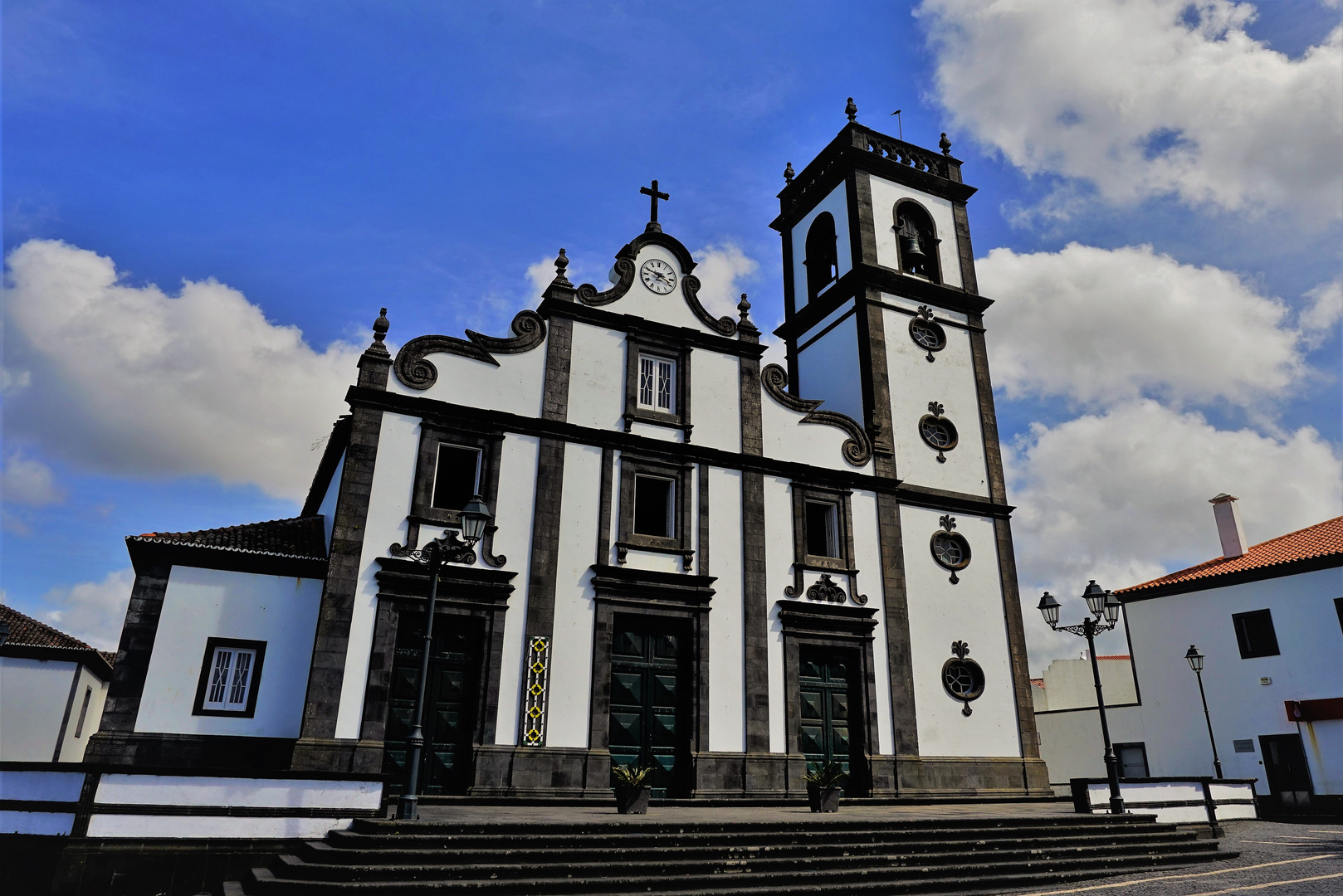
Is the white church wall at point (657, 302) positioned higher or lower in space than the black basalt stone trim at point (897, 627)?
higher

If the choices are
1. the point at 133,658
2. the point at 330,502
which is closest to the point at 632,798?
the point at 133,658

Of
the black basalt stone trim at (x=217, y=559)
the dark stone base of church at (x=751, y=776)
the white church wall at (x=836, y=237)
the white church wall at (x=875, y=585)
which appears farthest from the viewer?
the white church wall at (x=836, y=237)

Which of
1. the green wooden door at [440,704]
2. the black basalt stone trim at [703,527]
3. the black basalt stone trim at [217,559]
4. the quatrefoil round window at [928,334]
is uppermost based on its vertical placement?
the quatrefoil round window at [928,334]

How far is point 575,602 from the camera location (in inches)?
659

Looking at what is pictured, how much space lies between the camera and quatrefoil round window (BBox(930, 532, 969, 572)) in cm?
2081

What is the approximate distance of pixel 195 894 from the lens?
974cm

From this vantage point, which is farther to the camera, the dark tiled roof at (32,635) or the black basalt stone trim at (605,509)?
the dark tiled roof at (32,635)

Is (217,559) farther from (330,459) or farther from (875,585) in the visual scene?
(875,585)

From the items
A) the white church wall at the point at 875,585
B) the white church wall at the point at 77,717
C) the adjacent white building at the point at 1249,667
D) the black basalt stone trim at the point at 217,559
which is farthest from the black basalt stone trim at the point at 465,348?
the adjacent white building at the point at 1249,667

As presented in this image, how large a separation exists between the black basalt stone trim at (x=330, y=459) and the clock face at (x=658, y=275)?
23.5 feet

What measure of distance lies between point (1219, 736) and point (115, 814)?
28.0m

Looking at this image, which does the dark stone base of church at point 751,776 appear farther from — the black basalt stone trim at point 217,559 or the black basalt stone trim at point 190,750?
the black basalt stone trim at point 217,559

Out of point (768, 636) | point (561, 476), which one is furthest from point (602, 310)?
point (768, 636)

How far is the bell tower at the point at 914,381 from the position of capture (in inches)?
787
